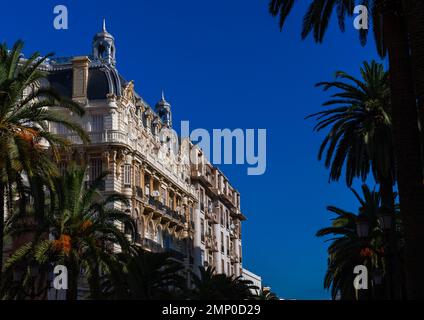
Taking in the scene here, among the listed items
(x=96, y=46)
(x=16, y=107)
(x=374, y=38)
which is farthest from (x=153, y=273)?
(x=96, y=46)

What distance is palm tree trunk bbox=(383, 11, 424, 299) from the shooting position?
53.6 feet

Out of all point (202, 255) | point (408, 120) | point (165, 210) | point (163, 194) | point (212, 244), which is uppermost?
point (163, 194)

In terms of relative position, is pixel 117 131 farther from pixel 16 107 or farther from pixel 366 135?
pixel 16 107

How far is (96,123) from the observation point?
54906mm

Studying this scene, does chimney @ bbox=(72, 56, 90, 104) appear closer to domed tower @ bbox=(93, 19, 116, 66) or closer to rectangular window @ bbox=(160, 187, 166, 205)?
domed tower @ bbox=(93, 19, 116, 66)

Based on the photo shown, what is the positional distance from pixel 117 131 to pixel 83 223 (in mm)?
24187

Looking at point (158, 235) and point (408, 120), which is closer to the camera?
point (408, 120)

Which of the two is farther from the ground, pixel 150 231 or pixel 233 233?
pixel 233 233

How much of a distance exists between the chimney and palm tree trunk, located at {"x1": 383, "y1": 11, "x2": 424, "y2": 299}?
40.5m

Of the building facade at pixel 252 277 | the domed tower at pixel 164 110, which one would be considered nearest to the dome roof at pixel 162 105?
the domed tower at pixel 164 110

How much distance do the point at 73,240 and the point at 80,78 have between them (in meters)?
28.6

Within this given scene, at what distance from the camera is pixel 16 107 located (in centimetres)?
2338

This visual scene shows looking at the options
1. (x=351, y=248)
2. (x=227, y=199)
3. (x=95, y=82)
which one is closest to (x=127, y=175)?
(x=95, y=82)

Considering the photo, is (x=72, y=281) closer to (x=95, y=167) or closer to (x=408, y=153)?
(x=408, y=153)
